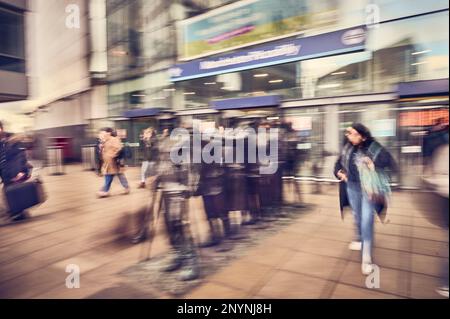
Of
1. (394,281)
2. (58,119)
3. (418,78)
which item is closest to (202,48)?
(58,119)

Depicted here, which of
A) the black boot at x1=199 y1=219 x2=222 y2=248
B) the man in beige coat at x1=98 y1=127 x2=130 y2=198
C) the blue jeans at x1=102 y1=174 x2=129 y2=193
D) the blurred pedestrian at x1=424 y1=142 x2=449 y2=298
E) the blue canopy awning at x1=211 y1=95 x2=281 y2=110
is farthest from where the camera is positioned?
the blue jeans at x1=102 y1=174 x2=129 y2=193

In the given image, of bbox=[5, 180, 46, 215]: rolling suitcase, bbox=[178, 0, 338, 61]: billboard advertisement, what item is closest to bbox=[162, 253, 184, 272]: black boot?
bbox=[178, 0, 338, 61]: billboard advertisement

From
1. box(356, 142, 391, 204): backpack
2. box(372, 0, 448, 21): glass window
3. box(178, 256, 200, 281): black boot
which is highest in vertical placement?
box(372, 0, 448, 21): glass window

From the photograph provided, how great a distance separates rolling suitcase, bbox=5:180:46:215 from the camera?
469cm

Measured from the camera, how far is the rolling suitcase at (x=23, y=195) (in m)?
4.69

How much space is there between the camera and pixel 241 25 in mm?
3900

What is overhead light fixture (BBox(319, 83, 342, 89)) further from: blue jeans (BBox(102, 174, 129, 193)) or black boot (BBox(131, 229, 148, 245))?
black boot (BBox(131, 229, 148, 245))

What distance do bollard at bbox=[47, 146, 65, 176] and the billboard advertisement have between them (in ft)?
7.20

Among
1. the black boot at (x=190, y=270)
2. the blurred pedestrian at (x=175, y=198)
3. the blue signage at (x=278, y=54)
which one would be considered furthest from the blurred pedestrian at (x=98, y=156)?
the black boot at (x=190, y=270)

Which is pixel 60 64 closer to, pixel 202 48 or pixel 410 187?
pixel 202 48

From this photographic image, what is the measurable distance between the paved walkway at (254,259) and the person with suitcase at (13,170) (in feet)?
1.20

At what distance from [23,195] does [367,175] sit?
191 inches
